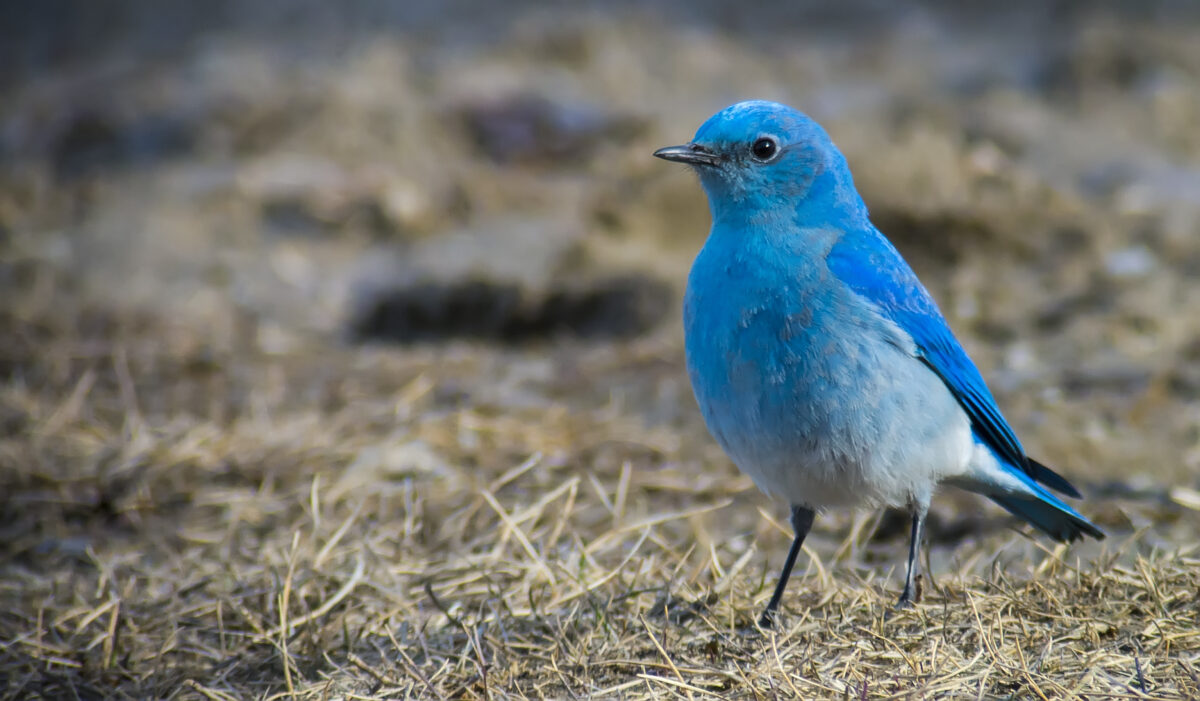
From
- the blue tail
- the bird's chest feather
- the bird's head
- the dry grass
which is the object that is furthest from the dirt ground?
the bird's head

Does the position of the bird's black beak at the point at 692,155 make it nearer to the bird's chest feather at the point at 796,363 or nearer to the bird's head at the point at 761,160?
the bird's head at the point at 761,160

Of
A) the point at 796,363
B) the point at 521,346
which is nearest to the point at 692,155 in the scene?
the point at 796,363

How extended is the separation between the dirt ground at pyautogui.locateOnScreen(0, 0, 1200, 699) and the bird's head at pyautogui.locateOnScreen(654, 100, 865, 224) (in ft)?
3.03

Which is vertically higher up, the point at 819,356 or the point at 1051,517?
the point at 819,356

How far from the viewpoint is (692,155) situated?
9.65 ft

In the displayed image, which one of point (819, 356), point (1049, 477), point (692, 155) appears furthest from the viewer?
point (1049, 477)

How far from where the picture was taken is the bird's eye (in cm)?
295

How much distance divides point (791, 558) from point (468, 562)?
2.92ft

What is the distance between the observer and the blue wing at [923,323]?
111 inches

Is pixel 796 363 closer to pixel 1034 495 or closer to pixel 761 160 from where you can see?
pixel 761 160

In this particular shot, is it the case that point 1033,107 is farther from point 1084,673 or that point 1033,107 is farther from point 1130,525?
point 1084,673

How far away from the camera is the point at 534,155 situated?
7.50 m

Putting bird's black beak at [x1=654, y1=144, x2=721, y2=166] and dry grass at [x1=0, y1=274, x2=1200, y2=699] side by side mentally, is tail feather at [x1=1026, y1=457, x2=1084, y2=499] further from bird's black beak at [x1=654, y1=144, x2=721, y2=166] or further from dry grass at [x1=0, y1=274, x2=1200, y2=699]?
bird's black beak at [x1=654, y1=144, x2=721, y2=166]

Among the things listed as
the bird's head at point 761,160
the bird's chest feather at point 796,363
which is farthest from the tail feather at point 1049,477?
the bird's head at point 761,160
